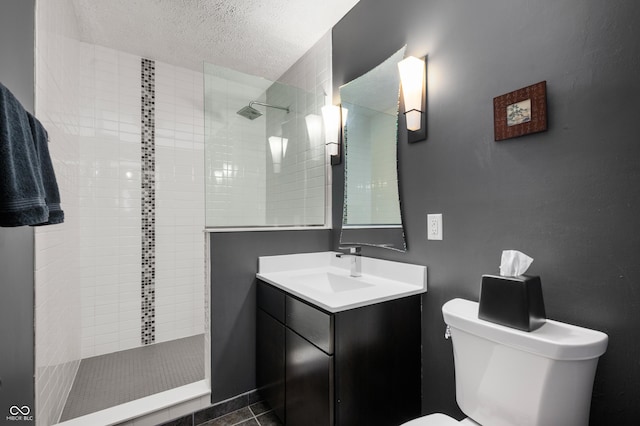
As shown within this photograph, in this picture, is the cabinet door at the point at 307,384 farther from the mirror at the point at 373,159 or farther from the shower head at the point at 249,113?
the shower head at the point at 249,113

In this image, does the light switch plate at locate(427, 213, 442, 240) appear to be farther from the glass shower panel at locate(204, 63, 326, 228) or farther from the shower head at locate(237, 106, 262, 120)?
the shower head at locate(237, 106, 262, 120)

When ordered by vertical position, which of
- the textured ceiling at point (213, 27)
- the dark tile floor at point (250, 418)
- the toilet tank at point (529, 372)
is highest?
the textured ceiling at point (213, 27)

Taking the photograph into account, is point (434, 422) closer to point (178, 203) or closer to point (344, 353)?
point (344, 353)

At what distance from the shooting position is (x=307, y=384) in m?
1.34

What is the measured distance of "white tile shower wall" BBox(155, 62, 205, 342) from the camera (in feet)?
8.84

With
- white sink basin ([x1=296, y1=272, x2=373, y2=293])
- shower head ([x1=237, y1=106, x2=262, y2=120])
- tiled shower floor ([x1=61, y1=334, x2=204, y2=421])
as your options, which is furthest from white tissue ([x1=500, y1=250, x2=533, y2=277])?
tiled shower floor ([x1=61, y1=334, x2=204, y2=421])

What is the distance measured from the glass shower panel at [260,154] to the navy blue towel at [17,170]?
3.55ft

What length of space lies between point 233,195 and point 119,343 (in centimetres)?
178

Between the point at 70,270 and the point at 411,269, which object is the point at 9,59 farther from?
the point at 411,269

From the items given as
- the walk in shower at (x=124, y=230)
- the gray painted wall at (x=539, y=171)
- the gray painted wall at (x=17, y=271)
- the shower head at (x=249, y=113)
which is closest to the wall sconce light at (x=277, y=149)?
the shower head at (x=249, y=113)

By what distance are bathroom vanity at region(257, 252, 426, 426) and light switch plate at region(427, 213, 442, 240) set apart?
18 centimetres

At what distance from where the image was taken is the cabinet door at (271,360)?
1566mm

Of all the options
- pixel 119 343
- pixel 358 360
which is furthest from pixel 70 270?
pixel 358 360

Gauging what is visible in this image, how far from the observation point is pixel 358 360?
4.08ft
